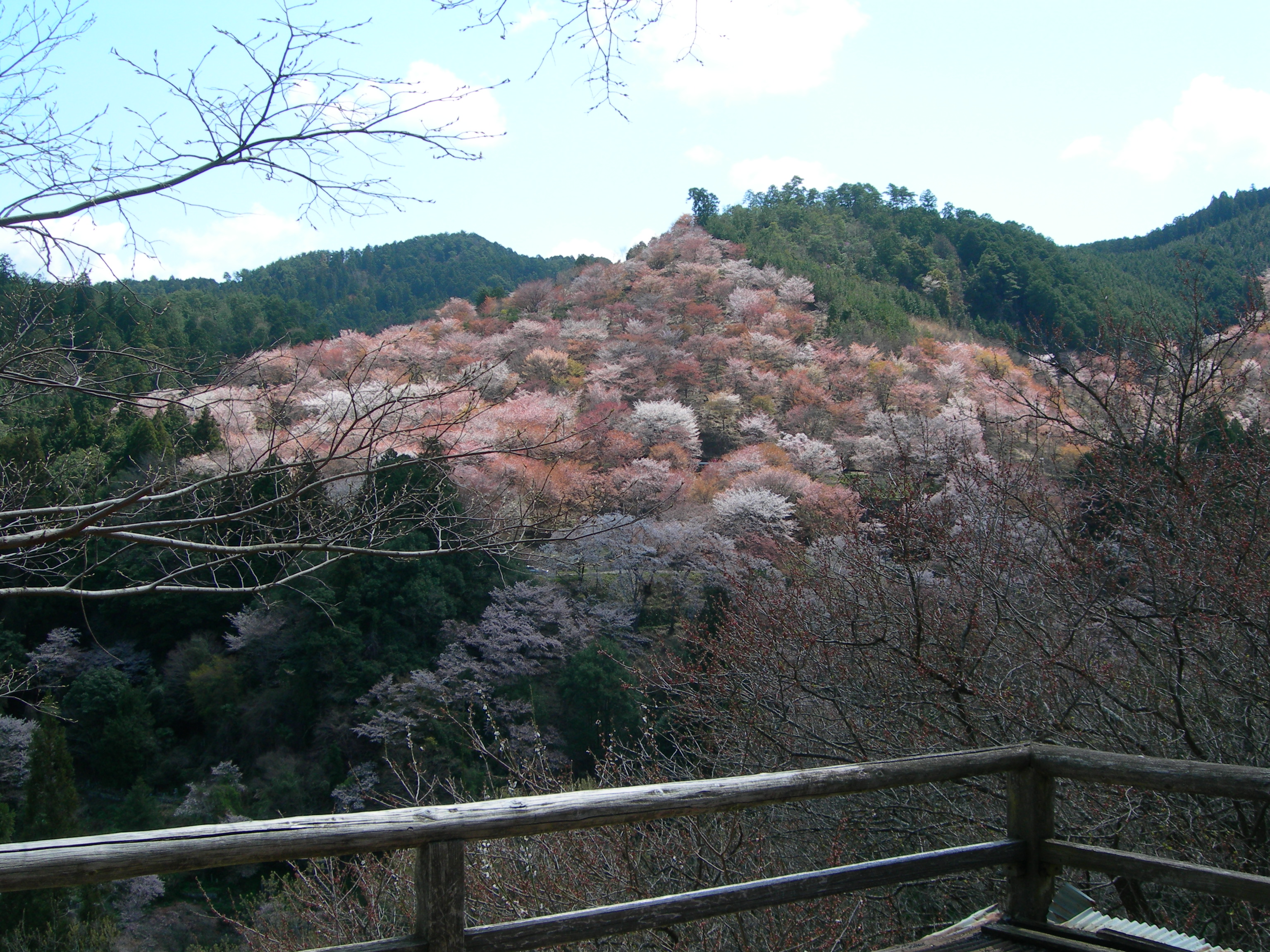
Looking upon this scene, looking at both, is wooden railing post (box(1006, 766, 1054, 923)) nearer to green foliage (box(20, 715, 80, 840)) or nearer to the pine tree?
the pine tree

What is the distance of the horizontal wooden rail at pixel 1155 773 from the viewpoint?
1.61m

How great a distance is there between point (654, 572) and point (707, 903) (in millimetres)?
16166

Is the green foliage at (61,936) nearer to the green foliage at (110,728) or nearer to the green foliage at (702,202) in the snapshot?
the green foliage at (110,728)

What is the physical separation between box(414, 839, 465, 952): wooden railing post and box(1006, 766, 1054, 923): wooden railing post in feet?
4.22

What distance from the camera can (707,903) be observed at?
Answer: 1604 mm

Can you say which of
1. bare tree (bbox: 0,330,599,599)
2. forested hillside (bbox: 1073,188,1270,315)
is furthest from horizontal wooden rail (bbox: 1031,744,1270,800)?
forested hillside (bbox: 1073,188,1270,315)

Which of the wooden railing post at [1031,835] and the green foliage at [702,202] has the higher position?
the green foliage at [702,202]

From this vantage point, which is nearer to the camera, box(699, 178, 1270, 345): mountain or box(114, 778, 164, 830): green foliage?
box(114, 778, 164, 830): green foliage

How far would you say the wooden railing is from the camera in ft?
3.99

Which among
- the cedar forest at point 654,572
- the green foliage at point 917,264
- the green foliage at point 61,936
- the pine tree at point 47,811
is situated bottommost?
the green foliage at point 61,936

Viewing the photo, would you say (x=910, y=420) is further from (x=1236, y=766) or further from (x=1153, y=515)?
(x=1236, y=766)

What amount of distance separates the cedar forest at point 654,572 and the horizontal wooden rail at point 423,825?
3.91 ft

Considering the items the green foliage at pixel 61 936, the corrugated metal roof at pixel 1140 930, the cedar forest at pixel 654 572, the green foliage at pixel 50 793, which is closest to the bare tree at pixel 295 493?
the cedar forest at pixel 654 572

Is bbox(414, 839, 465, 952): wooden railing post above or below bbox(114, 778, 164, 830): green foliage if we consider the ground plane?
above
